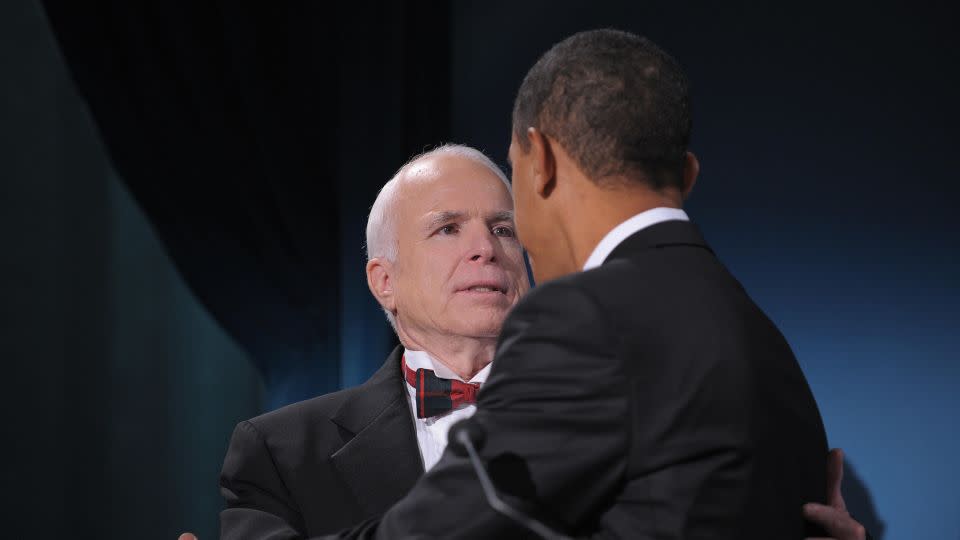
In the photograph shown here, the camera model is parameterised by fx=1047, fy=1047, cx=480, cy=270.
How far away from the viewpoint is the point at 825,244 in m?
3.30

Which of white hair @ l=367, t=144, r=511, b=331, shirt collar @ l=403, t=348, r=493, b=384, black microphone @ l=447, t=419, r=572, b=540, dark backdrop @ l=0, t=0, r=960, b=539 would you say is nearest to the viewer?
A: black microphone @ l=447, t=419, r=572, b=540

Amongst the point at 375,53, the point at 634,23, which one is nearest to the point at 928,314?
the point at 634,23

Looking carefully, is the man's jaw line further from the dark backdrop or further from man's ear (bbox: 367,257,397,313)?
the dark backdrop

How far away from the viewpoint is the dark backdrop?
3211 mm

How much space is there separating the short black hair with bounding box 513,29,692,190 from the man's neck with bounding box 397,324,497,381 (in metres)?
0.85

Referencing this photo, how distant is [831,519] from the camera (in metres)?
1.25

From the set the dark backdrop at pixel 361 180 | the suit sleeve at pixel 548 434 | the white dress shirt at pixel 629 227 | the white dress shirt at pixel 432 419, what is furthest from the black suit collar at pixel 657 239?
the dark backdrop at pixel 361 180

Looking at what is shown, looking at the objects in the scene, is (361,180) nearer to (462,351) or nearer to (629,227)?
(462,351)

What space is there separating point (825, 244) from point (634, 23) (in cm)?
101

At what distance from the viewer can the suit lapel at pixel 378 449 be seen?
1.91 meters

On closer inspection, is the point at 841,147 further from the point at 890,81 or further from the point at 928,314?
the point at 928,314

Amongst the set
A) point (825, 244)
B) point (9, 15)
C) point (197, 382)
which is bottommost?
point (197, 382)

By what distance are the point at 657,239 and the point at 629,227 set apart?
42 millimetres

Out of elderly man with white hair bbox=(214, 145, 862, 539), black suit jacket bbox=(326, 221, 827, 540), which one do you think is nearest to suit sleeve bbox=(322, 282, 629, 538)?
black suit jacket bbox=(326, 221, 827, 540)
